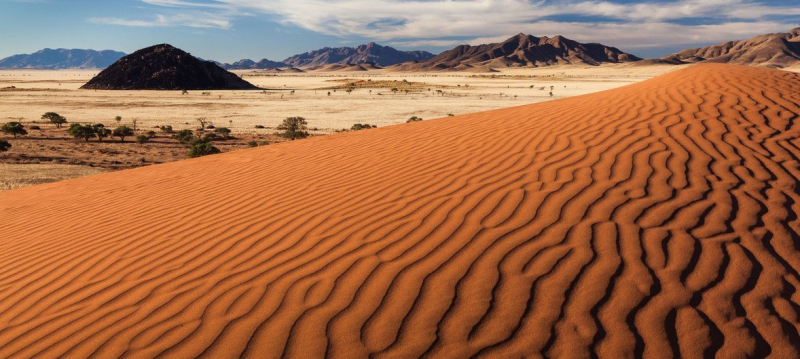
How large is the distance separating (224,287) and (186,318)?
1.18 feet

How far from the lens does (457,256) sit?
318 cm

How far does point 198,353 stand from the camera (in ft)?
8.07

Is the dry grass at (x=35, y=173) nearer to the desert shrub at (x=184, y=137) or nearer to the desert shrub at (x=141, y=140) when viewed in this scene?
the desert shrub at (x=141, y=140)

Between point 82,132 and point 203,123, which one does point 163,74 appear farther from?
point 82,132

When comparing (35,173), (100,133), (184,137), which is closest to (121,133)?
(100,133)

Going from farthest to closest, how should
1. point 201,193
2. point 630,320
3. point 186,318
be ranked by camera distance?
point 201,193 < point 186,318 < point 630,320

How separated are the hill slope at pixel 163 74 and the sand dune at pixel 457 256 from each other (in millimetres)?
64770

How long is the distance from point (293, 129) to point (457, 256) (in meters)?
19.7

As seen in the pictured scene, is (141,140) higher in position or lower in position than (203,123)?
lower

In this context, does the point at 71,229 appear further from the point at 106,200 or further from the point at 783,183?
the point at 783,183

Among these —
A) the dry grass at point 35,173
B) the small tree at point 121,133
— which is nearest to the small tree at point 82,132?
the small tree at point 121,133

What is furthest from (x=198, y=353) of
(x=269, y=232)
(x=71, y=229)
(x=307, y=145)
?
(x=307, y=145)

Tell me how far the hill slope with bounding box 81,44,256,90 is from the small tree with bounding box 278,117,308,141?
4578cm

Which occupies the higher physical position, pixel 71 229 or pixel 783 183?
pixel 783 183
